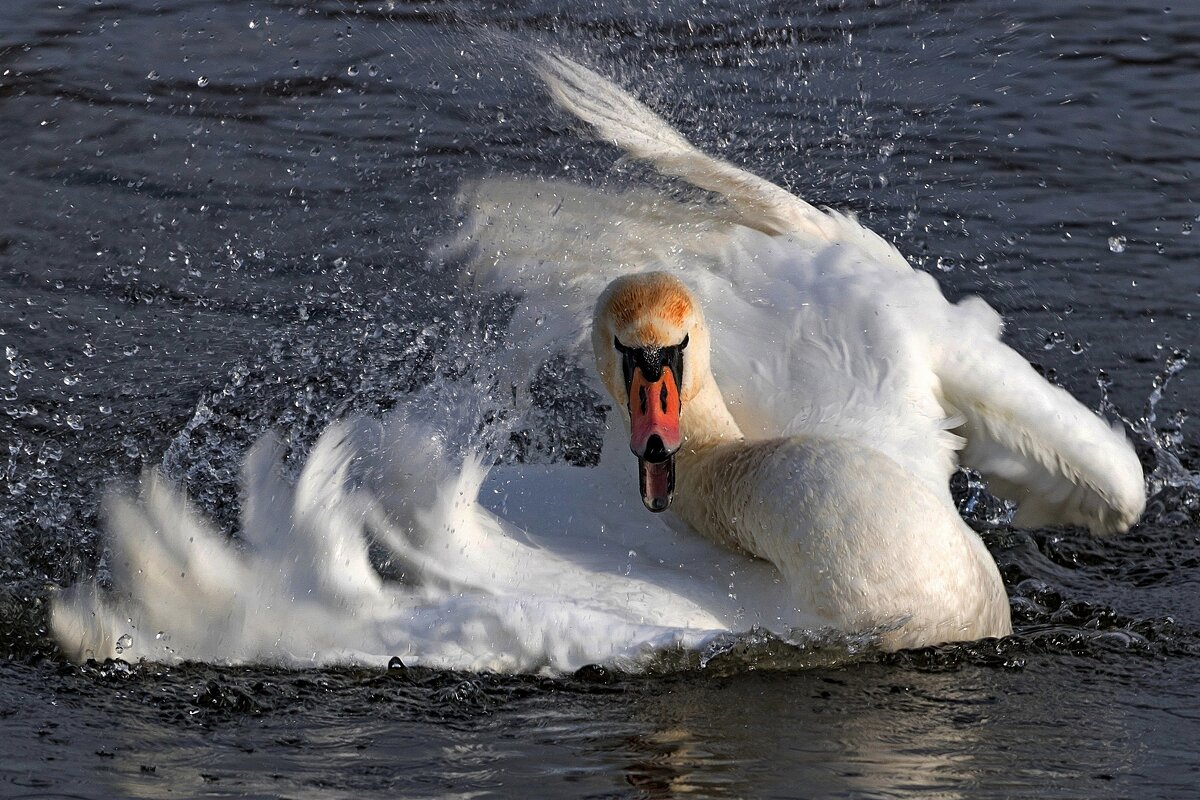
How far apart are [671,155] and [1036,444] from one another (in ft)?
5.31

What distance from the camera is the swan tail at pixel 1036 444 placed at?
5.36 m

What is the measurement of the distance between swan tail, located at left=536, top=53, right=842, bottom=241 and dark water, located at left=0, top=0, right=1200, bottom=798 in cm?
33

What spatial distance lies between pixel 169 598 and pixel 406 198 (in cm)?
406

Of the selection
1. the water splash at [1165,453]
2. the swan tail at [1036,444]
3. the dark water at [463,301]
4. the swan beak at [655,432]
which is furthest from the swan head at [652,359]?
the water splash at [1165,453]

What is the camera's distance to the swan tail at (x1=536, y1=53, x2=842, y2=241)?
19.1ft

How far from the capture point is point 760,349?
5.39 meters

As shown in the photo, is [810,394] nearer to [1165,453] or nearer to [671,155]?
[671,155]

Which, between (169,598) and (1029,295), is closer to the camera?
(169,598)

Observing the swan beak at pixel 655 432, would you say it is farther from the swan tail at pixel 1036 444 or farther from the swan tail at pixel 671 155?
the swan tail at pixel 671 155

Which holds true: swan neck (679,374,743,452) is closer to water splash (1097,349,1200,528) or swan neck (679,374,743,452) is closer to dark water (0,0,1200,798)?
dark water (0,0,1200,798)

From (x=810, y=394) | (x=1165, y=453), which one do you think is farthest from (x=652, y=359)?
(x=1165, y=453)

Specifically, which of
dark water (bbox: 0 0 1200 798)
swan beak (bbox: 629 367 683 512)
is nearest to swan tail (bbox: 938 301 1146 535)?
dark water (bbox: 0 0 1200 798)

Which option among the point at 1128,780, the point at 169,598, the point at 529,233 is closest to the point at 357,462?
the point at 169,598

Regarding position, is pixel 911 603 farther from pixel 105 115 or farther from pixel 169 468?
pixel 105 115
